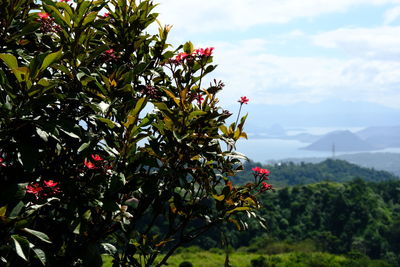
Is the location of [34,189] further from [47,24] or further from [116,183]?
[47,24]

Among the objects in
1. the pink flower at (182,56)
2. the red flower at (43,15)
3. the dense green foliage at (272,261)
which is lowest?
the dense green foliage at (272,261)

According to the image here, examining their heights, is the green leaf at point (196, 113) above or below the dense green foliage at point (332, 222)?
above

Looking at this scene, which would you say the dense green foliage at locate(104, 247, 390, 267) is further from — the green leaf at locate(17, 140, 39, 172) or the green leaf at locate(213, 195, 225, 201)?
the green leaf at locate(17, 140, 39, 172)

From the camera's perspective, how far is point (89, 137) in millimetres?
1859

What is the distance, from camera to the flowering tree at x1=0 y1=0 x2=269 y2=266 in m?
1.70

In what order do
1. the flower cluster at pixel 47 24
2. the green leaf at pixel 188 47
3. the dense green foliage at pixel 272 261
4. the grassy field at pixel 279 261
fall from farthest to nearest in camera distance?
1. the grassy field at pixel 279 261
2. the dense green foliage at pixel 272 261
3. the green leaf at pixel 188 47
4. the flower cluster at pixel 47 24

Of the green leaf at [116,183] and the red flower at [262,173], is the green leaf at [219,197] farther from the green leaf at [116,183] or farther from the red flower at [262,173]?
the green leaf at [116,183]

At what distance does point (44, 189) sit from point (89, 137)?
372mm

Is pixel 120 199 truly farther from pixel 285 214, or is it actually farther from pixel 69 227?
pixel 285 214

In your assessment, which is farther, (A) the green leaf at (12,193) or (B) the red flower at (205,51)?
(B) the red flower at (205,51)

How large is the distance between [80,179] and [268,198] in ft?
213

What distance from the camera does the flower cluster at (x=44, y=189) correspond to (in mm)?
1842

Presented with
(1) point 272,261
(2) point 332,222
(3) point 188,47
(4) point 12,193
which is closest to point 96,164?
(4) point 12,193

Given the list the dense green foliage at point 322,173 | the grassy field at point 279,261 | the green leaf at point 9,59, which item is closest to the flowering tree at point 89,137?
the green leaf at point 9,59
